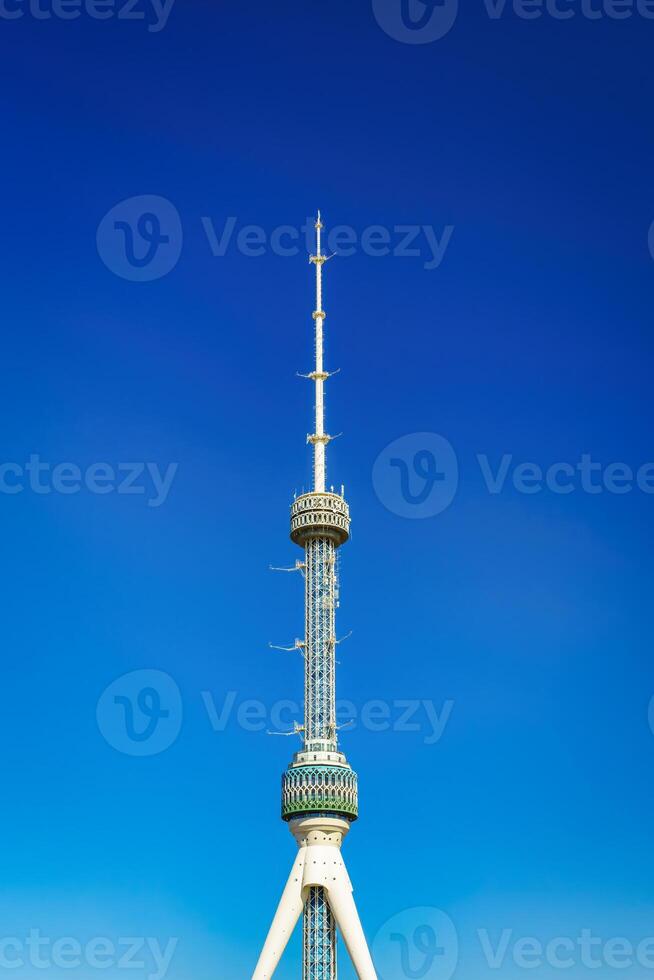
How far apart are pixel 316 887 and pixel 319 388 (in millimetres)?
63000

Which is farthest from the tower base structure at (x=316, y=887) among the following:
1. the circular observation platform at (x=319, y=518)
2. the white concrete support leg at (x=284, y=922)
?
the circular observation platform at (x=319, y=518)

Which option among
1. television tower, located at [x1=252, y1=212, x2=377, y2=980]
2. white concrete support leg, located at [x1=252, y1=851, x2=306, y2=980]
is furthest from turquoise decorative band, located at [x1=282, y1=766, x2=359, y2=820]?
white concrete support leg, located at [x1=252, y1=851, x2=306, y2=980]

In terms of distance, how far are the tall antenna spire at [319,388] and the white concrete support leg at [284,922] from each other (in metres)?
47.3

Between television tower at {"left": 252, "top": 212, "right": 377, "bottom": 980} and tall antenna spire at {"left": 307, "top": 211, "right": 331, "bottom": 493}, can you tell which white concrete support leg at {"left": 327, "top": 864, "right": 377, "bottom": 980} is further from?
tall antenna spire at {"left": 307, "top": 211, "right": 331, "bottom": 493}

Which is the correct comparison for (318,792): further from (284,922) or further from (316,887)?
(284,922)

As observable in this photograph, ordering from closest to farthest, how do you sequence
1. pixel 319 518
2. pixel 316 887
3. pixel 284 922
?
pixel 284 922 → pixel 316 887 → pixel 319 518

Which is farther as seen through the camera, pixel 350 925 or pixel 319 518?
pixel 319 518

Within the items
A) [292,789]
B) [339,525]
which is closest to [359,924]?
[292,789]

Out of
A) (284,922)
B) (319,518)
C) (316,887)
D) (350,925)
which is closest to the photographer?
(350,925)

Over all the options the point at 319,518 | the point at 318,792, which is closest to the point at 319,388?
the point at 319,518

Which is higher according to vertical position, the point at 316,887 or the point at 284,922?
the point at 316,887

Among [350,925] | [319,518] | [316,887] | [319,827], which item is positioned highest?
[319,518]

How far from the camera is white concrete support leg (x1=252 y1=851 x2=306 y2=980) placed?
156250 millimetres

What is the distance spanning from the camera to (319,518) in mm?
171875
